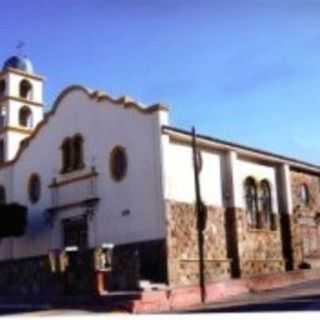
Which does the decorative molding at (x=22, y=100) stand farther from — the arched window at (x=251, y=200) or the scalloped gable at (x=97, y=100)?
the arched window at (x=251, y=200)

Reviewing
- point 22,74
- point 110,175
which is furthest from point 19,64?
point 110,175

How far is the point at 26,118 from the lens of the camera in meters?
42.2

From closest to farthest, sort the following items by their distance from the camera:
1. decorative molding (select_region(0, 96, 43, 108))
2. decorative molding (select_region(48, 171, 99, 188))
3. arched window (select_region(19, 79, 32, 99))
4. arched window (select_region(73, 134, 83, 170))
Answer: decorative molding (select_region(48, 171, 99, 188))
arched window (select_region(73, 134, 83, 170))
decorative molding (select_region(0, 96, 43, 108))
arched window (select_region(19, 79, 32, 99))

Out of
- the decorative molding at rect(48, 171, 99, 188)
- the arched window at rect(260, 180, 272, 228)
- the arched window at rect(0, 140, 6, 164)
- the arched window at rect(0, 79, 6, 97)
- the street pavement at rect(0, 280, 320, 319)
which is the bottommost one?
the street pavement at rect(0, 280, 320, 319)

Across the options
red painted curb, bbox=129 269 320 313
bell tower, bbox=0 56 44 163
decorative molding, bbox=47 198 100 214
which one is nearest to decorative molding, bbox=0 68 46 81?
bell tower, bbox=0 56 44 163

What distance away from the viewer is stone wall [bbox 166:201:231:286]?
2894cm

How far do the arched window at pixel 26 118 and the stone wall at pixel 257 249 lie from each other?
15.9 meters

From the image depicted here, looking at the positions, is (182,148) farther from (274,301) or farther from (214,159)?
(274,301)

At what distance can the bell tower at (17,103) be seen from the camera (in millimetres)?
40438

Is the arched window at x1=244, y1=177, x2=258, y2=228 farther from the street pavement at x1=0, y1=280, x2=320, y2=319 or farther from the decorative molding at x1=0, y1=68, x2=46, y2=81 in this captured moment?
the decorative molding at x1=0, y1=68, x2=46, y2=81

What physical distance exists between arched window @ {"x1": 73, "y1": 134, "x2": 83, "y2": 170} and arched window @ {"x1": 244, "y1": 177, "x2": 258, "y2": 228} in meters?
8.64

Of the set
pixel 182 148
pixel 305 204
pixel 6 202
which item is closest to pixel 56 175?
pixel 6 202

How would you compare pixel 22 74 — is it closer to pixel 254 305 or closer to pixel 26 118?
pixel 26 118

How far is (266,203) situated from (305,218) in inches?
142
